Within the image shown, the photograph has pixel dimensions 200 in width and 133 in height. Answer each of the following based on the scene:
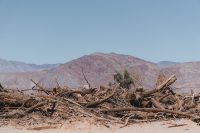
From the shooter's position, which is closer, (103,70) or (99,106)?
(99,106)

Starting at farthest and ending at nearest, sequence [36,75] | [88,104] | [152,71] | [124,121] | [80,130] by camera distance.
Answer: [36,75] < [152,71] < [88,104] < [124,121] < [80,130]

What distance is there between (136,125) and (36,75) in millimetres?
94005

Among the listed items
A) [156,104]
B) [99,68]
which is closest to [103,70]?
[99,68]

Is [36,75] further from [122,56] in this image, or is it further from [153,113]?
[153,113]

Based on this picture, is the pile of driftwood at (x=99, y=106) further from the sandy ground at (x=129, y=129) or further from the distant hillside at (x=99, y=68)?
the distant hillside at (x=99, y=68)

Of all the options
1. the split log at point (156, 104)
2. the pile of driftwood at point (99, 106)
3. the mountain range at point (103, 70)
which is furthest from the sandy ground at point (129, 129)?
the mountain range at point (103, 70)

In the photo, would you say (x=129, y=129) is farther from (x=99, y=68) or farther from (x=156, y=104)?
(x=99, y=68)

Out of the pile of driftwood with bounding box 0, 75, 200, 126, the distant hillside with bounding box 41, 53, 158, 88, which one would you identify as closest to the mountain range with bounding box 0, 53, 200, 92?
the distant hillside with bounding box 41, 53, 158, 88

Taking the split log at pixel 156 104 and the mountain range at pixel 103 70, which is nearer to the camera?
the split log at pixel 156 104

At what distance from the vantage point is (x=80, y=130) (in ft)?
20.8

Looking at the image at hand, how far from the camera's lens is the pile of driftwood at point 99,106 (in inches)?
277

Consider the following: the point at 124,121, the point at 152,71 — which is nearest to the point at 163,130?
the point at 124,121

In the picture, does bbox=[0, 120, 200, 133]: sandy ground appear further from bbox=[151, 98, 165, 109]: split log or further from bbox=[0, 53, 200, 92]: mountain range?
bbox=[0, 53, 200, 92]: mountain range

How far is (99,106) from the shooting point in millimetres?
7633
